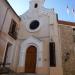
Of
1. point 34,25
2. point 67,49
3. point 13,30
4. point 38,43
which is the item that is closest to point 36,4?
point 34,25

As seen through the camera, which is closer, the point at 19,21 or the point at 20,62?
the point at 20,62

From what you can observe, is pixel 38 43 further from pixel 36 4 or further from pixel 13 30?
pixel 36 4

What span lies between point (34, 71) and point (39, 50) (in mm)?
2165

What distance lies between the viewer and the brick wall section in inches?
432

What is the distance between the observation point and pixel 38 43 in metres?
12.7

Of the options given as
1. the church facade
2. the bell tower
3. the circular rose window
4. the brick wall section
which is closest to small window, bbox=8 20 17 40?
the church facade

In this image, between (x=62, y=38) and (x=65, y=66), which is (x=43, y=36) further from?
(x=65, y=66)

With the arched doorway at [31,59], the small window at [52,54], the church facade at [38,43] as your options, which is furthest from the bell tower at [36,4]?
the small window at [52,54]

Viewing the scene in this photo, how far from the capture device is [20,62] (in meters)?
12.5

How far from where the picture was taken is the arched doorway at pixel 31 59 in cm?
1186

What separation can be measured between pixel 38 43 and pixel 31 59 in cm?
184

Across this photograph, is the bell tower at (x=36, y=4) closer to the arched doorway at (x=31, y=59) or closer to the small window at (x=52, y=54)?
the arched doorway at (x=31, y=59)

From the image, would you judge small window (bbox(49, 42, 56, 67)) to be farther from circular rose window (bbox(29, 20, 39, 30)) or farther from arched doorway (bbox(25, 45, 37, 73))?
circular rose window (bbox(29, 20, 39, 30))

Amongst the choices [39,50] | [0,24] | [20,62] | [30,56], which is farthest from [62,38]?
[0,24]
